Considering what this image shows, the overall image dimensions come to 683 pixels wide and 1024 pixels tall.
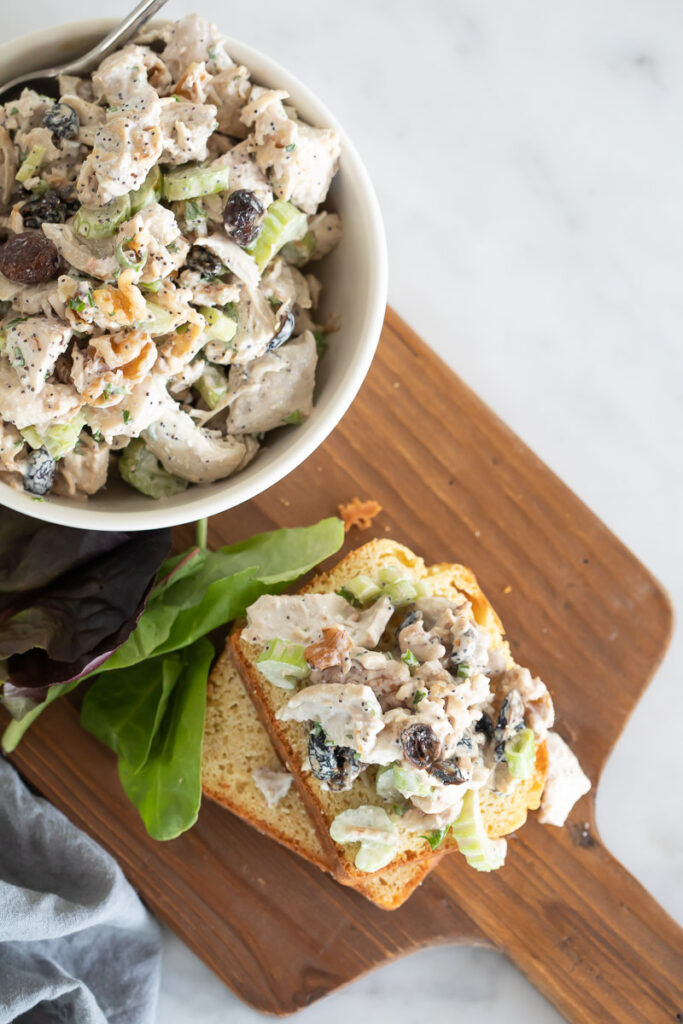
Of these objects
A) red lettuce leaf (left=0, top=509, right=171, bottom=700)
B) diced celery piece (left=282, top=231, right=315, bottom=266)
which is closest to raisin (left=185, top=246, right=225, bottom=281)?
diced celery piece (left=282, top=231, right=315, bottom=266)

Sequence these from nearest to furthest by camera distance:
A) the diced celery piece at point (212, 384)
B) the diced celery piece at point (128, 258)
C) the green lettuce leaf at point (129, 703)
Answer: the diced celery piece at point (128, 258)
the diced celery piece at point (212, 384)
the green lettuce leaf at point (129, 703)

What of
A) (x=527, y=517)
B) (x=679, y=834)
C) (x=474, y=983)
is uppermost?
(x=527, y=517)

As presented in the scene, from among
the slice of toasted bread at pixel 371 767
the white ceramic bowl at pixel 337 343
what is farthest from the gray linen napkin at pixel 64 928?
the white ceramic bowl at pixel 337 343

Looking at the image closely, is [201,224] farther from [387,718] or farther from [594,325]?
[594,325]

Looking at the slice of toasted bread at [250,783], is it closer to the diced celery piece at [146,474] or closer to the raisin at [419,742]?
the raisin at [419,742]

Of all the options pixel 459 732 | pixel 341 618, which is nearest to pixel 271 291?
pixel 341 618

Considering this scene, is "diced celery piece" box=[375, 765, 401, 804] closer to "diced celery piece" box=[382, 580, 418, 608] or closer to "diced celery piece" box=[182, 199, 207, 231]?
"diced celery piece" box=[382, 580, 418, 608]

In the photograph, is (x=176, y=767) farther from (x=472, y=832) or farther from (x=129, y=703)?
(x=472, y=832)
